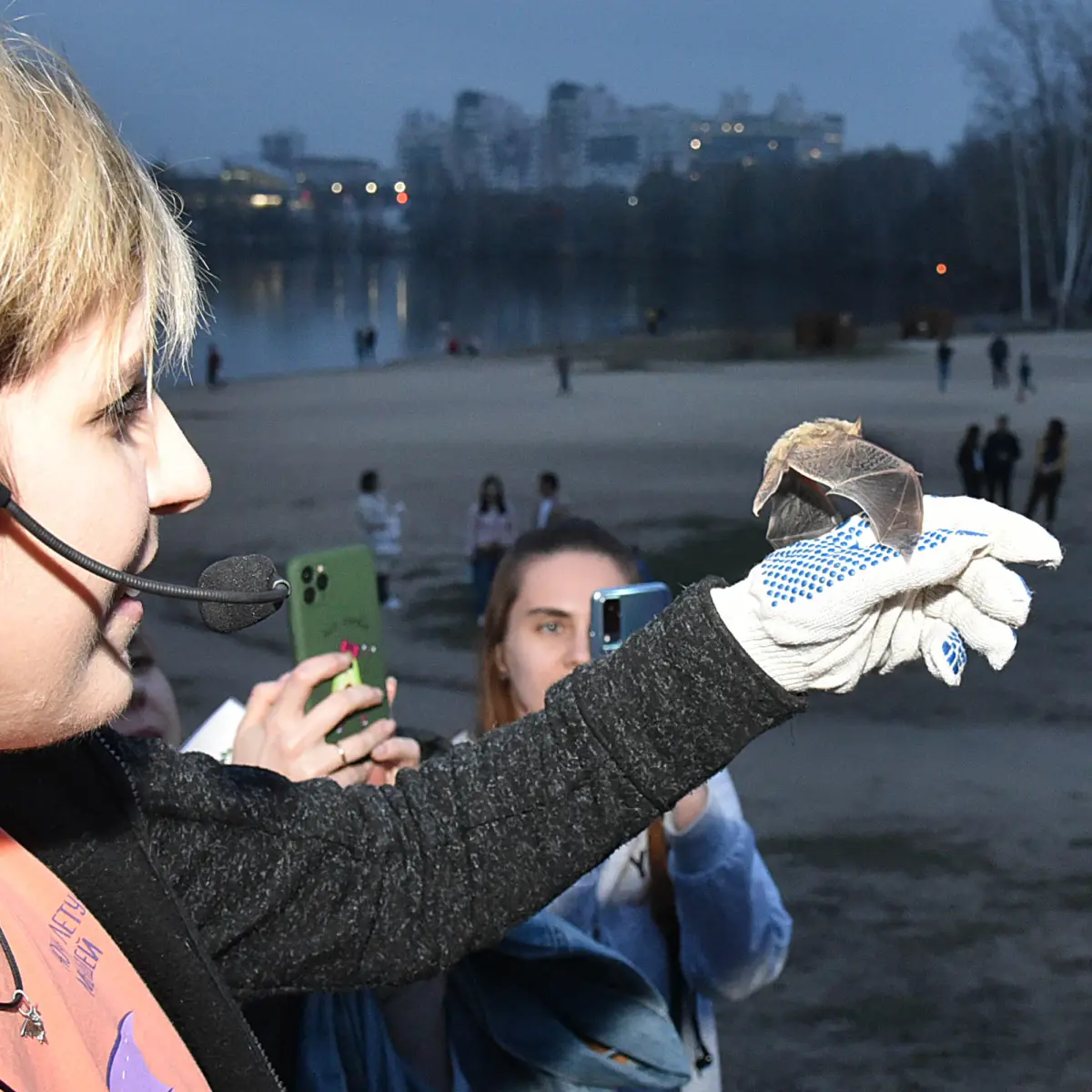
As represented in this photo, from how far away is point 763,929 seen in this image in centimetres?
225

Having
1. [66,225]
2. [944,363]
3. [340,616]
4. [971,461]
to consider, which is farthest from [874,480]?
[944,363]

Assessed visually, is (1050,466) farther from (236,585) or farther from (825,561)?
(236,585)

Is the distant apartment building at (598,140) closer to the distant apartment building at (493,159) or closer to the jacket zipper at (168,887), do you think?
the distant apartment building at (493,159)

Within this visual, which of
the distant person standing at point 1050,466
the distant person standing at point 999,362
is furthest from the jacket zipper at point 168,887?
the distant person standing at point 999,362

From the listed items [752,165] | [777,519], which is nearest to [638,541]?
[777,519]

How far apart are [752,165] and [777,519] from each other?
68.7 meters

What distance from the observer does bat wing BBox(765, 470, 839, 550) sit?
4.09 ft

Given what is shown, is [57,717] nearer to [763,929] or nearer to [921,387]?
[763,929]

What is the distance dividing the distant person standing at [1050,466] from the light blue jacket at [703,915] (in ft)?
36.8

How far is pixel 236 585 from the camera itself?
3.50 feet

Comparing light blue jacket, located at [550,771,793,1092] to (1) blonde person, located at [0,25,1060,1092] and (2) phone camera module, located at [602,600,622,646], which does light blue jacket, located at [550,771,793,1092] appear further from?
(1) blonde person, located at [0,25,1060,1092]

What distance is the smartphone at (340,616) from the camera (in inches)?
78.3

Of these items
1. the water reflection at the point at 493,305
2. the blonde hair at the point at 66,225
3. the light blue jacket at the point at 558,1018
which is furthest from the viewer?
the water reflection at the point at 493,305

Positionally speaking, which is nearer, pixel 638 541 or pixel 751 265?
pixel 638 541
